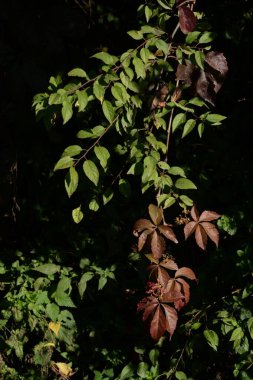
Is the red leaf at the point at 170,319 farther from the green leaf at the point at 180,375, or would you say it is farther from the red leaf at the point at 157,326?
the green leaf at the point at 180,375

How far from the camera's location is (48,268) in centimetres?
306

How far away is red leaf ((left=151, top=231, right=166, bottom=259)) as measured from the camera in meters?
1.94

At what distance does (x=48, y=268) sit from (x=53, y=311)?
254 millimetres

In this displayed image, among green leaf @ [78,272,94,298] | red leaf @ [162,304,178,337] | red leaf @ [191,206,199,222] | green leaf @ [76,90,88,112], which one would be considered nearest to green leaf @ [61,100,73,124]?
green leaf @ [76,90,88,112]

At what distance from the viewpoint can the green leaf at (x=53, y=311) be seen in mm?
2957

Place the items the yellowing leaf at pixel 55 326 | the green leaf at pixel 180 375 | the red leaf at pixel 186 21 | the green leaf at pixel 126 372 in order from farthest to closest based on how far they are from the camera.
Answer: the yellowing leaf at pixel 55 326 < the green leaf at pixel 126 372 < the green leaf at pixel 180 375 < the red leaf at pixel 186 21

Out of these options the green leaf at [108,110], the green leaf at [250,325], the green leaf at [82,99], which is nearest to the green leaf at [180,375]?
the green leaf at [250,325]

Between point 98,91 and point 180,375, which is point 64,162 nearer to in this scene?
point 98,91

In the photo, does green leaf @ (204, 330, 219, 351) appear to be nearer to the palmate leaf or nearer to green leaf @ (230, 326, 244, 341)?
green leaf @ (230, 326, 244, 341)

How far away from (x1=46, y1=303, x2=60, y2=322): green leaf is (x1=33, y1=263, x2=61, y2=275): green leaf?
19cm

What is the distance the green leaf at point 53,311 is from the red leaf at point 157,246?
1.24 meters

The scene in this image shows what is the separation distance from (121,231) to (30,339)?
852 millimetres

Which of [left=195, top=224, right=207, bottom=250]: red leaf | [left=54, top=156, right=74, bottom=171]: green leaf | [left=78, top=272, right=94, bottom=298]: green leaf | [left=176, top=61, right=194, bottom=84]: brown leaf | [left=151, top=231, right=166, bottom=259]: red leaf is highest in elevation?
[left=176, top=61, right=194, bottom=84]: brown leaf

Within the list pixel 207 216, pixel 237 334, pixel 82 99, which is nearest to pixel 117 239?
pixel 237 334
